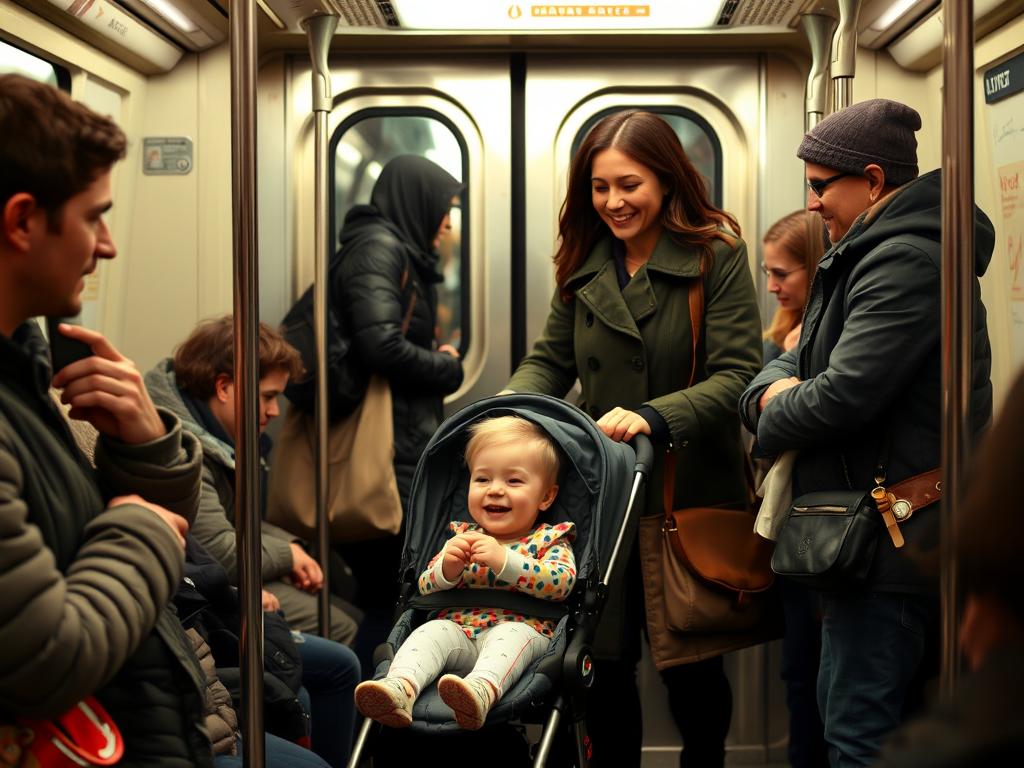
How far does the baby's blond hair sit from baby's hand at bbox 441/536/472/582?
0.27m

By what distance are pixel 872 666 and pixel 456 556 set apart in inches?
32.9

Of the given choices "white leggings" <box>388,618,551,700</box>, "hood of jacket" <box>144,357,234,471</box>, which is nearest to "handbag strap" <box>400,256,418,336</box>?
"hood of jacket" <box>144,357,234,471</box>

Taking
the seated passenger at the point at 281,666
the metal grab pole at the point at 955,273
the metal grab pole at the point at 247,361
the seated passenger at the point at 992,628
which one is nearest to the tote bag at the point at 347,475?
the seated passenger at the point at 281,666

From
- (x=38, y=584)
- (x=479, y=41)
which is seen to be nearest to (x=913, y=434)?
(x=38, y=584)

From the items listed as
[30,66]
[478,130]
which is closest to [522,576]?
[30,66]

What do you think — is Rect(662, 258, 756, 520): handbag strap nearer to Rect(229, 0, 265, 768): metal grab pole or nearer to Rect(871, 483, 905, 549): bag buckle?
Rect(871, 483, 905, 549): bag buckle

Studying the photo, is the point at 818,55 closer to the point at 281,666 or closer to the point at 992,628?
the point at 281,666

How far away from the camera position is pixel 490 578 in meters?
2.50

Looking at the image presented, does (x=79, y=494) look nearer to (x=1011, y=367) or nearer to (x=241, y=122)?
(x=241, y=122)

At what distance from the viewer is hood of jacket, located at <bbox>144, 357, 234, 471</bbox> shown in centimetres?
282

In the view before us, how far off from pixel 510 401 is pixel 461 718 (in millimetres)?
782

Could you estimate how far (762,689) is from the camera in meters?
4.01

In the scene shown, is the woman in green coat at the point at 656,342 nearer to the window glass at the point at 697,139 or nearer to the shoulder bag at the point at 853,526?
the shoulder bag at the point at 853,526

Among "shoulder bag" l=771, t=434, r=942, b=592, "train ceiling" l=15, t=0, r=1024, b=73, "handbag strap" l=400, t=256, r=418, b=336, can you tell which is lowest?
"shoulder bag" l=771, t=434, r=942, b=592
